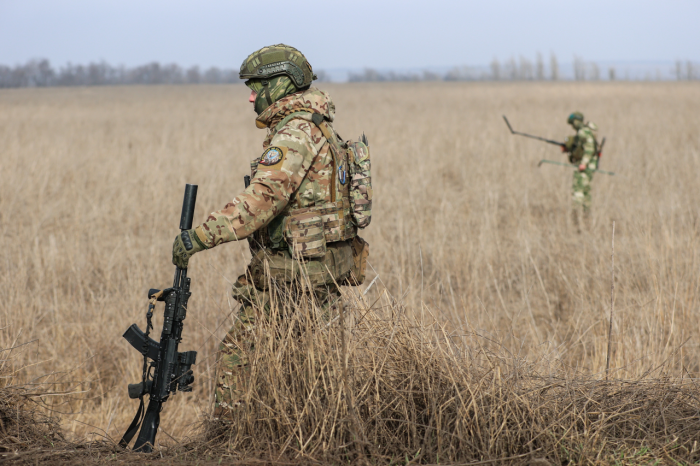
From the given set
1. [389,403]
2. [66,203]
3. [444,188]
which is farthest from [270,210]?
[444,188]

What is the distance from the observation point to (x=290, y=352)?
8.16ft

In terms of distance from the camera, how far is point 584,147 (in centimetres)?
768

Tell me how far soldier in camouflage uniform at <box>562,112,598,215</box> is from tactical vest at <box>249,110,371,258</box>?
192 inches

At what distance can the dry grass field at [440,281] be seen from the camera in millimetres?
2533

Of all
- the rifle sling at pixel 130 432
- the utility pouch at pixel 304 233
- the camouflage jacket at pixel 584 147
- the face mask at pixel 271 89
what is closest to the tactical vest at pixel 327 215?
the utility pouch at pixel 304 233

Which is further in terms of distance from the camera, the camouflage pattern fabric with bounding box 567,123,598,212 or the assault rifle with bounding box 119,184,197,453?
the camouflage pattern fabric with bounding box 567,123,598,212

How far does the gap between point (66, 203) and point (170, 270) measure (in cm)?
298

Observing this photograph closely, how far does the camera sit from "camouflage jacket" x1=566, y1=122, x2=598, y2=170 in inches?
299

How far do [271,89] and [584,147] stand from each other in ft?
19.3

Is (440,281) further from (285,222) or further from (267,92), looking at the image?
(267,92)

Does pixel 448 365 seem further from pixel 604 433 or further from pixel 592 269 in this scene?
pixel 592 269

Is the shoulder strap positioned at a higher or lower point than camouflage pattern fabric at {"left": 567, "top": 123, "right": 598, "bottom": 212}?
higher

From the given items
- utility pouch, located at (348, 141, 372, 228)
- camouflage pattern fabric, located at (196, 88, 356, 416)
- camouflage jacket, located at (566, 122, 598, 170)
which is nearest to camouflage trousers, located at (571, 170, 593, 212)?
camouflage jacket, located at (566, 122, 598, 170)

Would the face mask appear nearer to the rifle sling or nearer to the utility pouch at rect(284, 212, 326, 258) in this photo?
the utility pouch at rect(284, 212, 326, 258)
